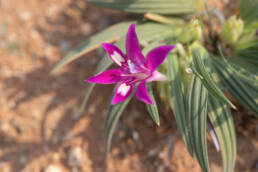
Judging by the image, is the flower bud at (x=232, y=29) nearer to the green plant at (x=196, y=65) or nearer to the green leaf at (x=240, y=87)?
the green plant at (x=196, y=65)

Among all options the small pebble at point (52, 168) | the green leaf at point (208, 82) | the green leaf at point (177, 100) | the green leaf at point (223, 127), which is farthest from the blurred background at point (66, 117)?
the green leaf at point (208, 82)

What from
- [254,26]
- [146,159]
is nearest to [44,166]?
[146,159]

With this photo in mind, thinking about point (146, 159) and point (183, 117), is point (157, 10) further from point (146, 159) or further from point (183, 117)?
point (146, 159)

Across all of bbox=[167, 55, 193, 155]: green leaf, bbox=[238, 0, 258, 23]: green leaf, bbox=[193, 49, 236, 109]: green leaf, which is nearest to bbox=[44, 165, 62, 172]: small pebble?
bbox=[167, 55, 193, 155]: green leaf

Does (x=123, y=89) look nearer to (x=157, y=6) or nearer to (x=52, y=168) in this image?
(x=157, y=6)

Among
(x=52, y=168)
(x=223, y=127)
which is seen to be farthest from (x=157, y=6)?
(x=52, y=168)
